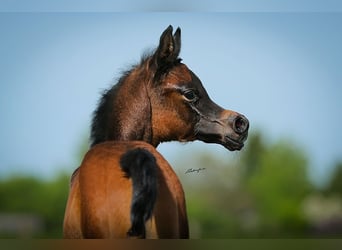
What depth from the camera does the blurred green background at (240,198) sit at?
139 inches

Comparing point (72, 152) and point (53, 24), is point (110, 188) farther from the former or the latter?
point (53, 24)

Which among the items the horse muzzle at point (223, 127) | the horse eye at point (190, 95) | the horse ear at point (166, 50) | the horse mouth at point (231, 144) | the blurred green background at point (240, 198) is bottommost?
the blurred green background at point (240, 198)

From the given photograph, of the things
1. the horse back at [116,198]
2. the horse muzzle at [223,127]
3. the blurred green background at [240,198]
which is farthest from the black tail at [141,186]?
the blurred green background at [240,198]

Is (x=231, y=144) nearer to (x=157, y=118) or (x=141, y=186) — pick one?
(x=157, y=118)

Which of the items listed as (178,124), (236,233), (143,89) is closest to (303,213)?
(236,233)

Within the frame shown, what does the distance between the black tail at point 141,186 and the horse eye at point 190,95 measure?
31.7 inches

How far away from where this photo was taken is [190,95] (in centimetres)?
326

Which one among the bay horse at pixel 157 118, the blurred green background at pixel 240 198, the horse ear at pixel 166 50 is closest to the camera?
the bay horse at pixel 157 118

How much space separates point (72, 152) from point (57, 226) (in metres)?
0.46

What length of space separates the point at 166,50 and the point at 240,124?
1.98 ft

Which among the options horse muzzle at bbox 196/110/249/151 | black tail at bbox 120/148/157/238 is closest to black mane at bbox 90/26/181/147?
horse muzzle at bbox 196/110/249/151

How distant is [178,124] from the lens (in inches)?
129

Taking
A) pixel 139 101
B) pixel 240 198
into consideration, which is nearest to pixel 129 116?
pixel 139 101

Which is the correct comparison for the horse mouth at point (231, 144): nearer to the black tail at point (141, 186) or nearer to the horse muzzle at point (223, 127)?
the horse muzzle at point (223, 127)
